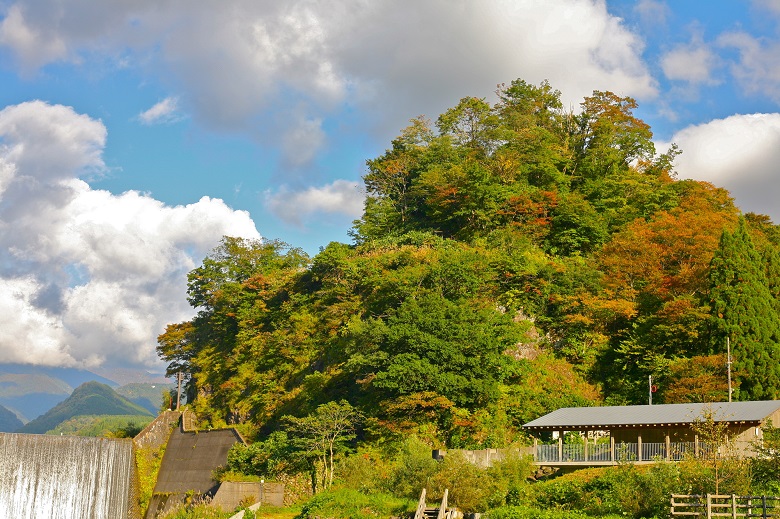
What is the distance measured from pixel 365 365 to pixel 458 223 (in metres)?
18.0

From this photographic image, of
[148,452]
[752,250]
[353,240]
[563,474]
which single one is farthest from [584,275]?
[148,452]

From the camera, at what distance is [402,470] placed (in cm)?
3300

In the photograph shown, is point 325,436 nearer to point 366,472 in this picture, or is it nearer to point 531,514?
point 366,472

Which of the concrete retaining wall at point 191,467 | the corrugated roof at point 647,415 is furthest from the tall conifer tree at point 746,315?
the concrete retaining wall at point 191,467

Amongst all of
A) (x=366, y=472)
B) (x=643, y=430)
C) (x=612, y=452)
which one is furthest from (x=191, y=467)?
(x=643, y=430)

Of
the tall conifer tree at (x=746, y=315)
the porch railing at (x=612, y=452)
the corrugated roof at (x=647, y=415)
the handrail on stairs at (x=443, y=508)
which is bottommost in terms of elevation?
the handrail on stairs at (x=443, y=508)

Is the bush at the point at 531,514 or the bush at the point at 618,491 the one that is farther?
the bush at the point at 531,514

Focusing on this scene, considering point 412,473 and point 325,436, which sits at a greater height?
point 325,436

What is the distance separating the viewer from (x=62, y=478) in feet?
135

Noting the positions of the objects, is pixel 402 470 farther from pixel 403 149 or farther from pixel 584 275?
pixel 403 149

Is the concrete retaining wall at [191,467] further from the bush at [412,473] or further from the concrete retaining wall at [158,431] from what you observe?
the bush at [412,473]

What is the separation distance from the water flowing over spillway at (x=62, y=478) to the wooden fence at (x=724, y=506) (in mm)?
28137

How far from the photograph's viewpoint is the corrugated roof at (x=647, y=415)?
103ft

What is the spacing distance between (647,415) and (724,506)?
31.8 ft
